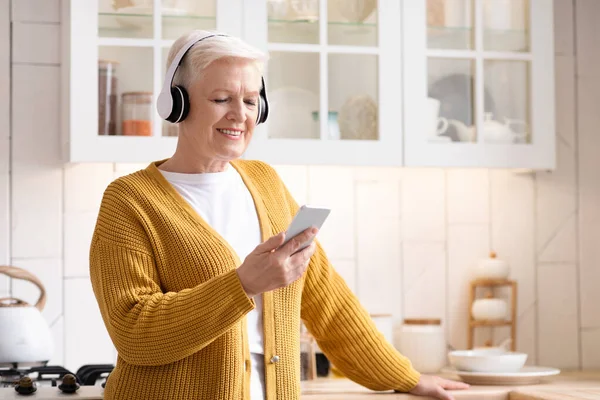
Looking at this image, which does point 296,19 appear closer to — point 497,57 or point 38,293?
point 497,57

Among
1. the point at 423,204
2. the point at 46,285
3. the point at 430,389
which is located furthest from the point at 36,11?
the point at 430,389

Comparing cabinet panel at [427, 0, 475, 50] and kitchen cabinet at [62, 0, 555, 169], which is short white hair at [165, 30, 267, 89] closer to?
kitchen cabinet at [62, 0, 555, 169]

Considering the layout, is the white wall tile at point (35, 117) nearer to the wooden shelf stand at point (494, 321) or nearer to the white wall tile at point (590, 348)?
the wooden shelf stand at point (494, 321)

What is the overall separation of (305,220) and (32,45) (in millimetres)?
1562

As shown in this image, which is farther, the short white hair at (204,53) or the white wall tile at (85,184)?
the white wall tile at (85,184)

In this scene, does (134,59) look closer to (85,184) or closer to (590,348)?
(85,184)

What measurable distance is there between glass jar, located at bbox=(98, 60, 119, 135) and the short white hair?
0.84m

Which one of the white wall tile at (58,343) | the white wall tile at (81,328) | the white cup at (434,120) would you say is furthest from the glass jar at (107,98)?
the white cup at (434,120)

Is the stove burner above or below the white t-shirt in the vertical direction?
below

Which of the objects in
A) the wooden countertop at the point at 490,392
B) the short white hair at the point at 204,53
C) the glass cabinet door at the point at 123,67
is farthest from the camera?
the glass cabinet door at the point at 123,67

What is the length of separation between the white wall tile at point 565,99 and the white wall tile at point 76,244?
153 centimetres

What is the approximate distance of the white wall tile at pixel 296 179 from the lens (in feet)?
9.66

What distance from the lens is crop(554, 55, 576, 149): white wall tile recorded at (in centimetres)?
312

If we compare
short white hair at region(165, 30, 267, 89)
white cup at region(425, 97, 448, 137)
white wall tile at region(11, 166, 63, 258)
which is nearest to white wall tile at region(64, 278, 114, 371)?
white wall tile at region(11, 166, 63, 258)
